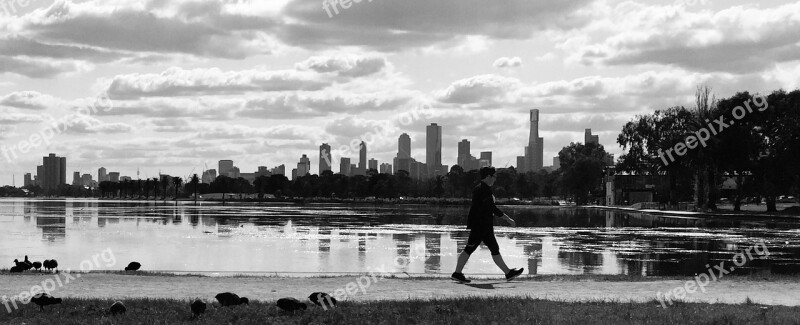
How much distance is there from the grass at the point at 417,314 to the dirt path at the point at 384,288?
1252 millimetres

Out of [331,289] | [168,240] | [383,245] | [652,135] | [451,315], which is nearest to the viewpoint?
[451,315]

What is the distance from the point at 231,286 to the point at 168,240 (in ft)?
79.0

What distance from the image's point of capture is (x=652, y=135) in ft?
335

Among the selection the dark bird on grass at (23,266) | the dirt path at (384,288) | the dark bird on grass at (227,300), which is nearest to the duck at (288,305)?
the dark bird on grass at (227,300)

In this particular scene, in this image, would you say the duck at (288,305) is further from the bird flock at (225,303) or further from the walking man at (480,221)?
the walking man at (480,221)

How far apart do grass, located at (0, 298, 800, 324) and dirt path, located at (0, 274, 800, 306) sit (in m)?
1.25

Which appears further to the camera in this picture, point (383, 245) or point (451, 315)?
point (383, 245)

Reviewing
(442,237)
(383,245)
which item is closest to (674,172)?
(442,237)

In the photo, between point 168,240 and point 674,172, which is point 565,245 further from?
point 674,172

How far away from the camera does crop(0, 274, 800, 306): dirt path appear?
43.7 ft

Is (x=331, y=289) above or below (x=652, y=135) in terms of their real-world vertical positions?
below

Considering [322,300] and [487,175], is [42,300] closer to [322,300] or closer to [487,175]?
[322,300]

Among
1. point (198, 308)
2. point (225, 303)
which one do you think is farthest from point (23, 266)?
point (198, 308)

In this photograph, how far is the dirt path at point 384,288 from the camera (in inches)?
524
